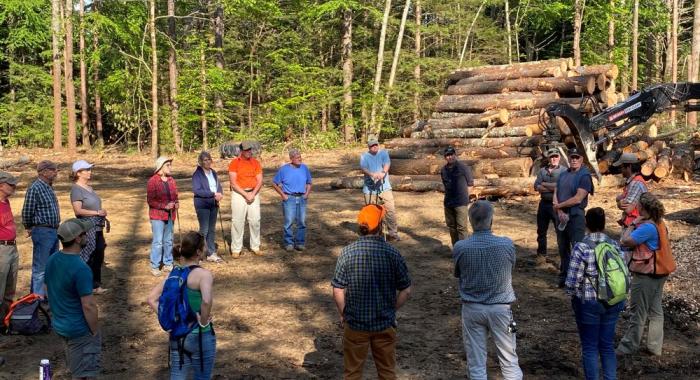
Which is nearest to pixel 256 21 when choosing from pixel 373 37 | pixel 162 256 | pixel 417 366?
pixel 373 37

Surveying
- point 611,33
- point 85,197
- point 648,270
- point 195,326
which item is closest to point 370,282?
point 195,326

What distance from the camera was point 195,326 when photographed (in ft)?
14.8

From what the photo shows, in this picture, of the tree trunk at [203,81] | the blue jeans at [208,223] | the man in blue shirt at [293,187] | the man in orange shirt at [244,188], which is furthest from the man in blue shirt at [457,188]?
the tree trunk at [203,81]

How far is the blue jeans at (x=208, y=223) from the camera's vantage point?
10039 millimetres

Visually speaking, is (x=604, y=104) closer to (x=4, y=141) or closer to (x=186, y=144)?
(x=186, y=144)

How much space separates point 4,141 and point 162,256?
30954 mm

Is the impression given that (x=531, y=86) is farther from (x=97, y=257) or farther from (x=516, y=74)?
(x=97, y=257)

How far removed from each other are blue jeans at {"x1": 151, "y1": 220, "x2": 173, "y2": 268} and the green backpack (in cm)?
620

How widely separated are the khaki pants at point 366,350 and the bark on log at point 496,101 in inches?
581

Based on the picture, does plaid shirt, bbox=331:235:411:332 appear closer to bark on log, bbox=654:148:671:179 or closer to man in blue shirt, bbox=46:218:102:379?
man in blue shirt, bbox=46:218:102:379

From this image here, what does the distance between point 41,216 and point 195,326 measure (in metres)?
4.00

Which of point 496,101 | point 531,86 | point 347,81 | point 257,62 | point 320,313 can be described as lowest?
point 320,313

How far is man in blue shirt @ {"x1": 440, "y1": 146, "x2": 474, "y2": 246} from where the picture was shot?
10250 mm

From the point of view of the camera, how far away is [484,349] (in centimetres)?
510
